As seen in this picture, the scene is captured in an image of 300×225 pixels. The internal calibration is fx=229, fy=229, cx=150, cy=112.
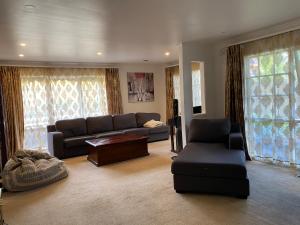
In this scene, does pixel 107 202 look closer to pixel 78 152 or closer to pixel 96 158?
pixel 96 158

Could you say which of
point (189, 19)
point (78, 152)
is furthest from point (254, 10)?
point (78, 152)

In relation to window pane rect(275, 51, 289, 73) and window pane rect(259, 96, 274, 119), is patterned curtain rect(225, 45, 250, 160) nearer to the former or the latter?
window pane rect(259, 96, 274, 119)

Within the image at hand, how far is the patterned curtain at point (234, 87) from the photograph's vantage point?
A: 4.33 meters

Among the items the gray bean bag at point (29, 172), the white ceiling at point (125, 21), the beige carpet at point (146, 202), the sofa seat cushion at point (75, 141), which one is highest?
the white ceiling at point (125, 21)

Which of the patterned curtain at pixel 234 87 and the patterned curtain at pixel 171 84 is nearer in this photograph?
the patterned curtain at pixel 234 87

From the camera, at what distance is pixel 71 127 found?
221 inches

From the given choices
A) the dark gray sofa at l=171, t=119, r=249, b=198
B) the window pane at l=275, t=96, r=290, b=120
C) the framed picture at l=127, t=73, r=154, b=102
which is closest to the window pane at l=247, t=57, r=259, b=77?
the window pane at l=275, t=96, r=290, b=120

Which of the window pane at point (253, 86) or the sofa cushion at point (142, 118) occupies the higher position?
the window pane at point (253, 86)

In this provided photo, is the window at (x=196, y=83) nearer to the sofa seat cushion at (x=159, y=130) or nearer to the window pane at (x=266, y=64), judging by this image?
the sofa seat cushion at (x=159, y=130)

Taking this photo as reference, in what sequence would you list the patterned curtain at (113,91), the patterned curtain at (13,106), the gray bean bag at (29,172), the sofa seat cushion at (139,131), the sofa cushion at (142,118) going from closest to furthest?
the gray bean bag at (29,172), the patterned curtain at (13,106), the sofa seat cushion at (139,131), the sofa cushion at (142,118), the patterned curtain at (113,91)

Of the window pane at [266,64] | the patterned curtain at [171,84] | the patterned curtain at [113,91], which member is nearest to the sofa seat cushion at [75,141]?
the patterned curtain at [113,91]

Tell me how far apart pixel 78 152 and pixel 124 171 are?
5.73 ft

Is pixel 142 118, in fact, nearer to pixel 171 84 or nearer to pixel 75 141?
pixel 171 84

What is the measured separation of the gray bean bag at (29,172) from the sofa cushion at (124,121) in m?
2.46
